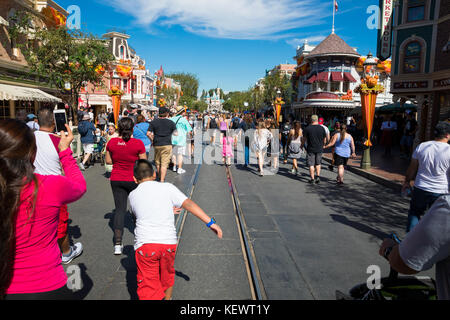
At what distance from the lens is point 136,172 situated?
2914mm

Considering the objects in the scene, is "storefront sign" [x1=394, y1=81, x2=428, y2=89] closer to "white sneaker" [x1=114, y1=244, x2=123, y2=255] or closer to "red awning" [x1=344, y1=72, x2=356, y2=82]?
"red awning" [x1=344, y1=72, x2=356, y2=82]

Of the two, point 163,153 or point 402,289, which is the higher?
point 163,153

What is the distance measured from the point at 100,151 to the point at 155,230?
1067 cm

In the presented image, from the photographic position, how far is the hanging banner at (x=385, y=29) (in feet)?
59.8

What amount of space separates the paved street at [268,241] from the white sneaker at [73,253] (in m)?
0.07

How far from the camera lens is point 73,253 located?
4.27m

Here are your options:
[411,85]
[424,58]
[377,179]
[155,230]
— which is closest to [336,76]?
[411,85]

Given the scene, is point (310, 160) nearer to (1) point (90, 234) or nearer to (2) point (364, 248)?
(2) point (364, 248)

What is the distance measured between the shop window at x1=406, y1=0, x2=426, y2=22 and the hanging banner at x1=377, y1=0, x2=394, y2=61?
3.56 feet

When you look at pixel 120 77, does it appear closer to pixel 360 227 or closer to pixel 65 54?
pixel 65 54

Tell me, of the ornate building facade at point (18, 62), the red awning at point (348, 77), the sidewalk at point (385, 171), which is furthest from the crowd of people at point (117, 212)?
Result: the red awning at point (348, 77)

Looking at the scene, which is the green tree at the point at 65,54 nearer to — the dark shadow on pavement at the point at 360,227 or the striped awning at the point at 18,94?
the striped awning at the point at 18,94

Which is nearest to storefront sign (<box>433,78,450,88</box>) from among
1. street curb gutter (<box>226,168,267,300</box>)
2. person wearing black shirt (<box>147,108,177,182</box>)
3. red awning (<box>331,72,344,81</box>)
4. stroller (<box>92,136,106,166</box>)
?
street curb gutter (<box>226,168,267,300</box>)

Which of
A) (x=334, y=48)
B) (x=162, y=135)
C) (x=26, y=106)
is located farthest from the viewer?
(x=334, y=48)
